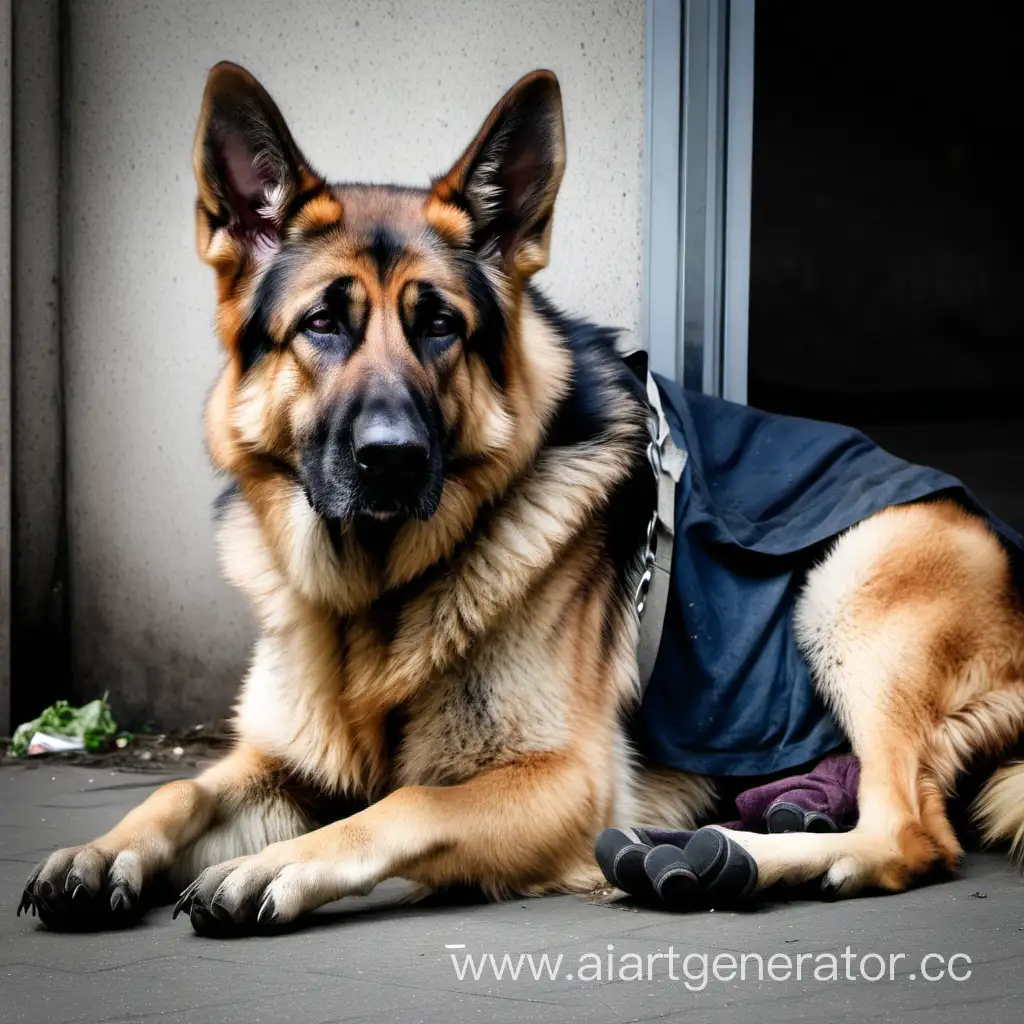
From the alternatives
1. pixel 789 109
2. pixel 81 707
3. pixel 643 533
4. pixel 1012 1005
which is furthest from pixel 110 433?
pixel 789 109

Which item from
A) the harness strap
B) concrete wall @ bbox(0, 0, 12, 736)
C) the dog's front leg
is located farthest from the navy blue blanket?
concrete wall @ bbox(0, 0, 12, 736)

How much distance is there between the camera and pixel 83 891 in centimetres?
254

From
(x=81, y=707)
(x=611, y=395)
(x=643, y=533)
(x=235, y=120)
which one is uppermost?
(x=235, y=120)

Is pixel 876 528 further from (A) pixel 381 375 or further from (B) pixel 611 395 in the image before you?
(A) pixel 381 375

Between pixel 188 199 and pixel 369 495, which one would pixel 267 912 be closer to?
pixel 369 495

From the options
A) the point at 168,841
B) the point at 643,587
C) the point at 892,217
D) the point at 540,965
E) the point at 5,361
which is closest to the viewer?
the point at 540,965

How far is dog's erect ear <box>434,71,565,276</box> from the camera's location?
10.0 ft

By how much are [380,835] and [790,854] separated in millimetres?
807

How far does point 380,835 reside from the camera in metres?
2.67

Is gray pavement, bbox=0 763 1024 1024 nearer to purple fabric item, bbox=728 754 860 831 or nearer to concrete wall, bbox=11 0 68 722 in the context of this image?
purple fabric item, bbox=728 754 860 831

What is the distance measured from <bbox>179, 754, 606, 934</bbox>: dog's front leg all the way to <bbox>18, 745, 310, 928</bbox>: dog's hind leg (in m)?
0.17

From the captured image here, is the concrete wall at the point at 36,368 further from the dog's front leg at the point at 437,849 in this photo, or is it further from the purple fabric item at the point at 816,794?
the purple fabric item at the point at 816,794

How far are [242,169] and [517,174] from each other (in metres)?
0.61

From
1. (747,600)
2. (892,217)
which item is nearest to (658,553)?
(747,600)
